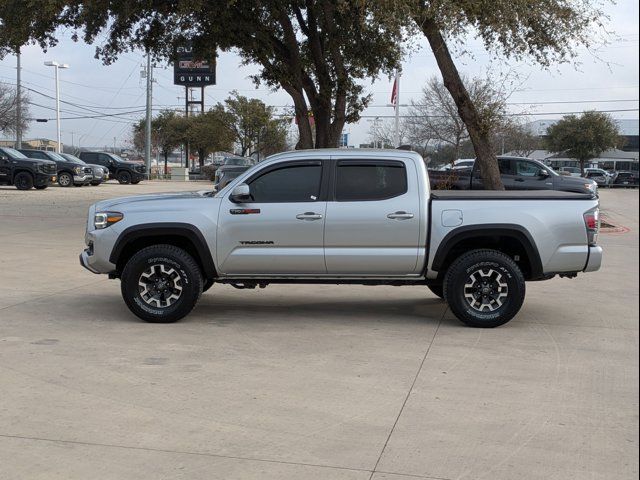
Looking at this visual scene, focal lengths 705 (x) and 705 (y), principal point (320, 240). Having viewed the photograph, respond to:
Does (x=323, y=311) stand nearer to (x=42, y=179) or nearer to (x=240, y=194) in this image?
(x=240, y=194)

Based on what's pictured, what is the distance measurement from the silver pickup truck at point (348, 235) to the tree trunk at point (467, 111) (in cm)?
831

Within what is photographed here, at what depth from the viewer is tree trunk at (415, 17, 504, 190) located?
1545cm

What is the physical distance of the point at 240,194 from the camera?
24.3ft

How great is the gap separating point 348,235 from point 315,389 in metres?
2.27

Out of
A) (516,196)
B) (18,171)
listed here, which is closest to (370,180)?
(516,196)

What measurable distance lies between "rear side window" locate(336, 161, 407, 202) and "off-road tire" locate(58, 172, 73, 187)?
1181 inches

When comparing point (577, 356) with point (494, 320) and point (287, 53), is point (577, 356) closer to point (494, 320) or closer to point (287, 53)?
point (494, 320)

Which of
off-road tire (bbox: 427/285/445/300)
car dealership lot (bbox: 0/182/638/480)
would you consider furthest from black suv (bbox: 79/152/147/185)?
off-road tire (bbox: 427/285/445/300)

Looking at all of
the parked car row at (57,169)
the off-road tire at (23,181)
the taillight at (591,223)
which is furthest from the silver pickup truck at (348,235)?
the off-road tire at (23,181)

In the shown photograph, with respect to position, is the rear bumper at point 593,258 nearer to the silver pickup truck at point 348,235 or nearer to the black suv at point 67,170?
the silver pickup truck at point 348,235

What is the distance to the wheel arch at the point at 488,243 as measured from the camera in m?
7.28

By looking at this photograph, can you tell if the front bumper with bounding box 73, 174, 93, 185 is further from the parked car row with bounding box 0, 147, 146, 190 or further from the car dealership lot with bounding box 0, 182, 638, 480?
the car dealership lot with bounding box 0, 182, 638, 480

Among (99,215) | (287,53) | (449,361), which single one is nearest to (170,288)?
(99,215)

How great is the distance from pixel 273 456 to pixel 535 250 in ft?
13.3
